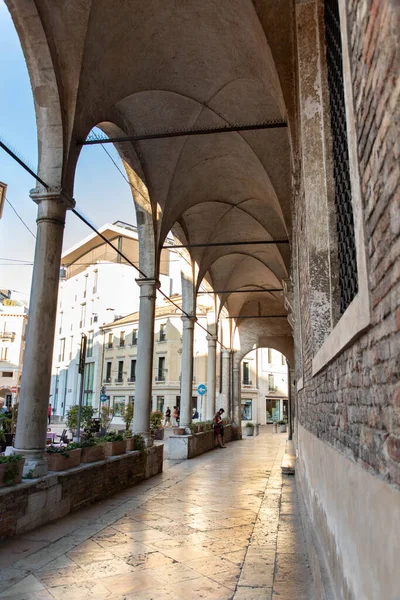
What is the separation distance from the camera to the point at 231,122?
895 cm

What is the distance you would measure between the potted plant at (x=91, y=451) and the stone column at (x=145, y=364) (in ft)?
6.91

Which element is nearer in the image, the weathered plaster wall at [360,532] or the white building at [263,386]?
the weathered plaster wall at [360,532]

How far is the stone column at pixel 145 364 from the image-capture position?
9148mm

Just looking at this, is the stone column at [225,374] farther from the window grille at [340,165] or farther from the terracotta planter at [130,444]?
the window grille at [340,165]

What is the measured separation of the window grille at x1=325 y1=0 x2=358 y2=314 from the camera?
10.6ft

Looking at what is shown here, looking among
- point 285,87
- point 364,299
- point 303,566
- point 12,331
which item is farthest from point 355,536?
point 12,331

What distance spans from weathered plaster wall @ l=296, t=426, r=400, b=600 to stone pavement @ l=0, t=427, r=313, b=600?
4.51ft

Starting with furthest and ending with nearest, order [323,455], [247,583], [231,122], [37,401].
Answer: [231,122] → [37,401] → [247,583] → [323,455]

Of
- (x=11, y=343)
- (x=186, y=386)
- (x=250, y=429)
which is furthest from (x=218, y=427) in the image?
(x=11, y=343)

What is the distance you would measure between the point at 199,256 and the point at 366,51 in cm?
1257

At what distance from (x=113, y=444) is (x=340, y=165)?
571 cm

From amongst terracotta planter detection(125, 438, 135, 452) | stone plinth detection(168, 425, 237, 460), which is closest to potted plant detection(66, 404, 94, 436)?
terracotta planter detection(125, 438, 135, 452)

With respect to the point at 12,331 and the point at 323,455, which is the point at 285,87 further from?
the point at 12,331

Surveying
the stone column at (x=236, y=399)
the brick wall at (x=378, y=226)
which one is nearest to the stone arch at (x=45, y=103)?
the brick wall at (x=378, y=226)
